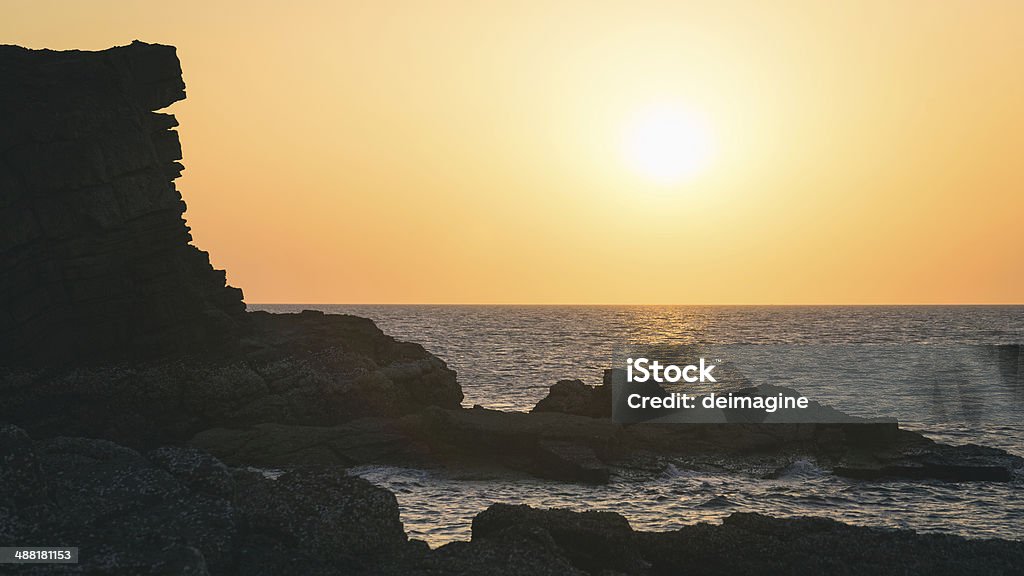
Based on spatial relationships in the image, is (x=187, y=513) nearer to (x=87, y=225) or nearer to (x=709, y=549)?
(x=709, y=549)

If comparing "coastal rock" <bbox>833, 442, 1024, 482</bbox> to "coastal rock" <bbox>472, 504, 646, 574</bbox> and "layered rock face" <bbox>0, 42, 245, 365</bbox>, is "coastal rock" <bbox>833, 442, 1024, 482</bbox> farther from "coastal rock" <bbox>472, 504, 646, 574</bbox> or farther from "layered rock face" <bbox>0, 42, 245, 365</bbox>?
"layered rock face" <bbox>0, 42, 245, 365</bbox>

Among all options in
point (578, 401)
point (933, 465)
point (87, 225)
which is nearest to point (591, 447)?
point (578, 401)

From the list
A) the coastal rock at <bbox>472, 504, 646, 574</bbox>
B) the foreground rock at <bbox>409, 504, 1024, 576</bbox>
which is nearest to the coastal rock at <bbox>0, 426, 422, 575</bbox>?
the foreground rock at <bbox>409, 504, 1024, 576</bbox>

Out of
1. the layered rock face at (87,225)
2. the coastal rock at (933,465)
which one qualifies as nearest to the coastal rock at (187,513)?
the coastal rock at (933,465)

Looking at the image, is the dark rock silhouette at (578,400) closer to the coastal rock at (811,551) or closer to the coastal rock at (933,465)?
the coastal rock at (933,465)

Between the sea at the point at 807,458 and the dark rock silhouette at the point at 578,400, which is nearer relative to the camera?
the sea at the point at 807,458

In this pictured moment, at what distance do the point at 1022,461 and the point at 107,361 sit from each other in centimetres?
4501

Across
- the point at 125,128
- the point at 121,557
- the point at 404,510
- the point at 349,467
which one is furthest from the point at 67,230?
the point at 121,557

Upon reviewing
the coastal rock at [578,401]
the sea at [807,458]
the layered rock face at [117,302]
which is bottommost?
the sea at [807,458]

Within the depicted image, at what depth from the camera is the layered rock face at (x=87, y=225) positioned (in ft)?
A: 142

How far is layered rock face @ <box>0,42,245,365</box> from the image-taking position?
4334 centimetres

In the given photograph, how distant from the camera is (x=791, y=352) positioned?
372 feet

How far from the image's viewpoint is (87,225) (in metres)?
43.9

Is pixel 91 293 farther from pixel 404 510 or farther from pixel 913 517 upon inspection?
pixel 913 517
